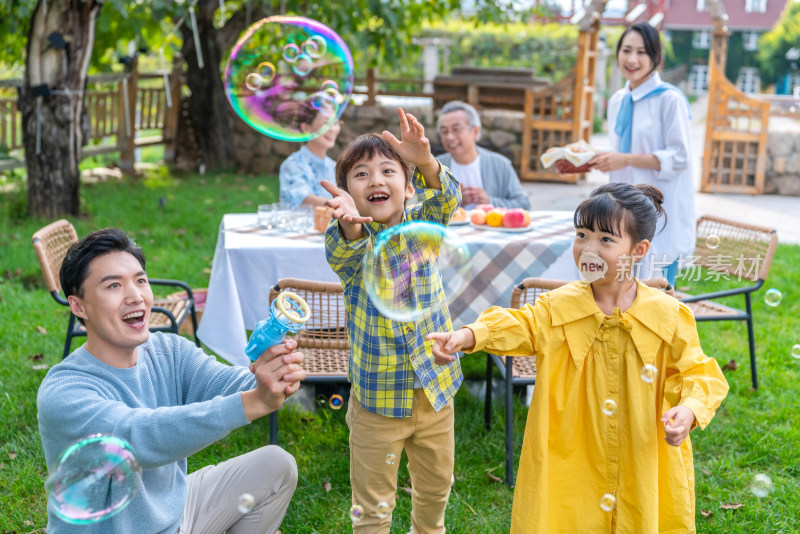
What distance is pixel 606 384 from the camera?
7.72ft

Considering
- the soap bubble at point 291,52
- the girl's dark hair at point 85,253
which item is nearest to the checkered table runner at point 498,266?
the soap bubble at point 291,52

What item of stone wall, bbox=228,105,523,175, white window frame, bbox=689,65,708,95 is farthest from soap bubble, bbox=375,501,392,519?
white window frame, bbox=689,65,708,95

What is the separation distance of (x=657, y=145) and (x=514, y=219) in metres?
0.84

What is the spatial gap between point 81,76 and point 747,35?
40.8 metres

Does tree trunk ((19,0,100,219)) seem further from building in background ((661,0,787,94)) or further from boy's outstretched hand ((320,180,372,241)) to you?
building in background ((661,0,787,94))

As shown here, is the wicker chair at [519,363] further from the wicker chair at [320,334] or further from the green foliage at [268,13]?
the green foliage at [268,13]

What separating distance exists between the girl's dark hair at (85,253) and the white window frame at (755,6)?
46.6 metres

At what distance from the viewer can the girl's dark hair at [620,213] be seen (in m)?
2.30

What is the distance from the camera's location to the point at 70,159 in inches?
307

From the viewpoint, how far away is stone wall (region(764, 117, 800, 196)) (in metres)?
10.1

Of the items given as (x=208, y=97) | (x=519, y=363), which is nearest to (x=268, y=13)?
(x=208, y=97)

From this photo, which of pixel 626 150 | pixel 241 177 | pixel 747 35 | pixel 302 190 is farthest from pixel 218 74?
pixel 747 35

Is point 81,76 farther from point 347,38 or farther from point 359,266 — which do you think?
point 359,266

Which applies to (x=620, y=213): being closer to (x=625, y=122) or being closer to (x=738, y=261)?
A: (x=625, y=122)
